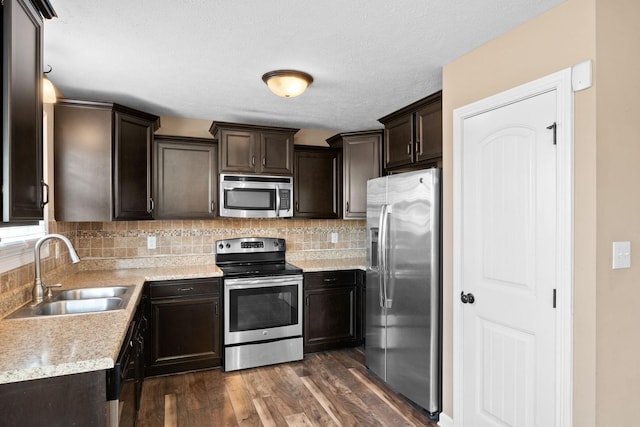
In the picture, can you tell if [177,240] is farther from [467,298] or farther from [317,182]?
[467,298]

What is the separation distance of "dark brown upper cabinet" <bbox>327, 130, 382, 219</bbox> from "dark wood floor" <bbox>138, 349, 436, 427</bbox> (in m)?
1.61

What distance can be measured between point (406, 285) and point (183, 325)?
1935 mm

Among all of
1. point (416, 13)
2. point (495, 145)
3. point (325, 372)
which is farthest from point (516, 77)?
point (325, 372)

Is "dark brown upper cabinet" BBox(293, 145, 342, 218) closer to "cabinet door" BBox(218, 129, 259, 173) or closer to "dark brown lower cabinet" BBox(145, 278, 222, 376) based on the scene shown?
"cabinet door" BBox(218, 129, 259, 173)

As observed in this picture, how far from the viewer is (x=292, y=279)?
358 centimetres

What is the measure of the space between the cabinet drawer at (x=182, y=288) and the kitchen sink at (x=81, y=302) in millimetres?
461

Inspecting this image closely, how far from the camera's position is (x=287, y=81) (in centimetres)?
252

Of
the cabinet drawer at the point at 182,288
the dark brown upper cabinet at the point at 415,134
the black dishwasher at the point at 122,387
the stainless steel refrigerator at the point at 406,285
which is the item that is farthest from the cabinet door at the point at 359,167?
the black dishwasher at the point at 122,387

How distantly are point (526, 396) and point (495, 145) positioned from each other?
4.31ft

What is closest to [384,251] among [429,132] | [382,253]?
[382,253]

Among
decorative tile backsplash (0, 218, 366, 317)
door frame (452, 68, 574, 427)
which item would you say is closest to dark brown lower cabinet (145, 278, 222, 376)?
decorative tile backsplash (0, 218, 366, 317)

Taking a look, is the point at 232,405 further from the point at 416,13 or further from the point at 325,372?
the point at 416,13

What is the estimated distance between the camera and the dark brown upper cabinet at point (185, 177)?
3.46 meters

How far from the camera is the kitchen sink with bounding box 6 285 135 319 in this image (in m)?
2.12
